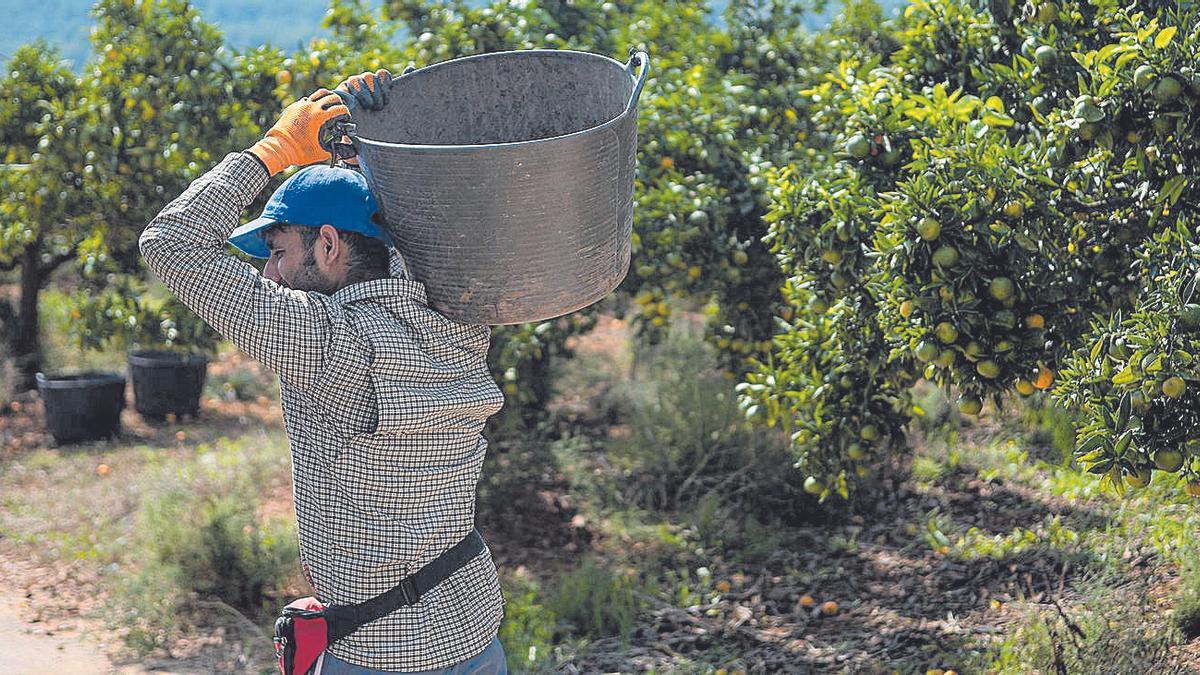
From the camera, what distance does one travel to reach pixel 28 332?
830 centimetres

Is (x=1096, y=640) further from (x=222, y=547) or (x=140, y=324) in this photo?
(x=140, y=324)

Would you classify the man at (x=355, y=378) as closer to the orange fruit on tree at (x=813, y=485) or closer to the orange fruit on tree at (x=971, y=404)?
the orange fruit on tree at (x=971, y=404)

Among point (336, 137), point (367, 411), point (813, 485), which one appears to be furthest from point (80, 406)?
point (367, 411)

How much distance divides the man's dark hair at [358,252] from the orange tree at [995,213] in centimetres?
131

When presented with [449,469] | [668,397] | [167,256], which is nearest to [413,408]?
[449,469]

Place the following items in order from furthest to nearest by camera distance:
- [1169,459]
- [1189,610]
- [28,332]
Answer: [28,332]
[1189,610]
[1169,459]

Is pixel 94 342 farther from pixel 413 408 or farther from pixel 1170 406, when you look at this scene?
pixel 1170 406

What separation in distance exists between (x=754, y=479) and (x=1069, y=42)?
118 inches

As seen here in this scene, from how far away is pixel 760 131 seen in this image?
556cm

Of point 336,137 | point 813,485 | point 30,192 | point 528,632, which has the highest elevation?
point 336,137

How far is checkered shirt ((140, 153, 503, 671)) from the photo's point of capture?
2.14 metres

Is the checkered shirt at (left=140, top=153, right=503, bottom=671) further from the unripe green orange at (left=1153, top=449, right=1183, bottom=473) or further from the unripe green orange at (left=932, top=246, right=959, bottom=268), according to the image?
the unripe green orange at (left=1153, top=449, right=1183, bottom=473)

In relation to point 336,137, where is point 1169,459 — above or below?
below

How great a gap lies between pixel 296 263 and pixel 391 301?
235mm
